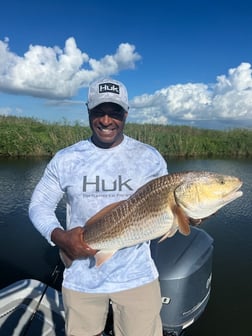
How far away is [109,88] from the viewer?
7.33 ft

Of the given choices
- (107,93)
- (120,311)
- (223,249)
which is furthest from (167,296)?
(223,249)

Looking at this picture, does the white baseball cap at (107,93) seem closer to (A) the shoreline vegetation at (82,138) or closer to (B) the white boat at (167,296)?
(B) the white boat at (167,296)

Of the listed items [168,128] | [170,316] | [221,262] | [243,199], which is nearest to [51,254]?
[221,262]

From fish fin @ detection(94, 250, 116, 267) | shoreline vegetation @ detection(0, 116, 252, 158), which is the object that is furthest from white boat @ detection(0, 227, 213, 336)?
shoreline vegetation @ detection(0, 116, 252, 158)

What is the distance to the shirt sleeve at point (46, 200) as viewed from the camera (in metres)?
2.25

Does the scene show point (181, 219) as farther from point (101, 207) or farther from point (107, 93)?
point (107, 93)

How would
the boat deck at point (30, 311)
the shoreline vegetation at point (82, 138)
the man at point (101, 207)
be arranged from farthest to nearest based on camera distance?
the shoreline vegetation at point (82, 138) < the boat deck at point (30, 311) < the man at point (101, 207)

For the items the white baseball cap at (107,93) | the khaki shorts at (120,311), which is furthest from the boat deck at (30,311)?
the white baseball cap at (107,93)

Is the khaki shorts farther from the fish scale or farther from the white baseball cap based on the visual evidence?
the white baseball cap

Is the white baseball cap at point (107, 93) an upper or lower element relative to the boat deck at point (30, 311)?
upper

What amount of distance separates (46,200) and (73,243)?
0.40 metres

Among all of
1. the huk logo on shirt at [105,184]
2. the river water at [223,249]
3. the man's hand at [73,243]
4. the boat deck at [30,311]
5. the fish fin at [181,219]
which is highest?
the huk logo on shirt at [105,184]

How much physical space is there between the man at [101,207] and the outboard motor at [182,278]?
1125 mm

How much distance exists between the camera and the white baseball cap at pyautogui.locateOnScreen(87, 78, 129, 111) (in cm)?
221
